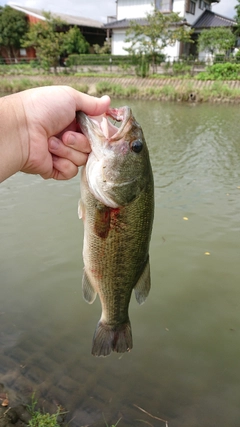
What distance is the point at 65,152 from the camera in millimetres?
2094

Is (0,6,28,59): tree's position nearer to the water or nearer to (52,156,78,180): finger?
the water

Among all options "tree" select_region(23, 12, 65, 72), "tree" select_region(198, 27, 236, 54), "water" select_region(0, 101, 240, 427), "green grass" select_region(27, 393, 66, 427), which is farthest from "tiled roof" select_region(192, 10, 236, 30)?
"green grass" select_region(27, 393, 66, 427)

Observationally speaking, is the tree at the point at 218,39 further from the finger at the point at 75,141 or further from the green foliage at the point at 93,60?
the finger at the point at 75,141

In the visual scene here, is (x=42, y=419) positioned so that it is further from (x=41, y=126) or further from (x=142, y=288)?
(x=41, y=126)

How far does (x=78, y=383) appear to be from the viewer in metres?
3.18

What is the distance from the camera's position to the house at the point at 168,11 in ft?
112

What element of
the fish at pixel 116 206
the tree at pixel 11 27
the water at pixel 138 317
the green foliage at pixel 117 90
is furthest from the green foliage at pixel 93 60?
the fish at pixel 116 206

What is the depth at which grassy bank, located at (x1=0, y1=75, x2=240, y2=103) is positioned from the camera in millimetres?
21703

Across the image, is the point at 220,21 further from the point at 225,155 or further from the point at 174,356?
the point at 174,356

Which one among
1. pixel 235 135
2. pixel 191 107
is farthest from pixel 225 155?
pixel 191 107

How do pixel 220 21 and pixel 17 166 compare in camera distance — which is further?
pixel 220 21

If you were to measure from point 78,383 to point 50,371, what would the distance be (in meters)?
0.30

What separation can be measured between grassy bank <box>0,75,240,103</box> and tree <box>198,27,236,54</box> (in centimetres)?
706

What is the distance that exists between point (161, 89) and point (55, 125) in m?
22.5
